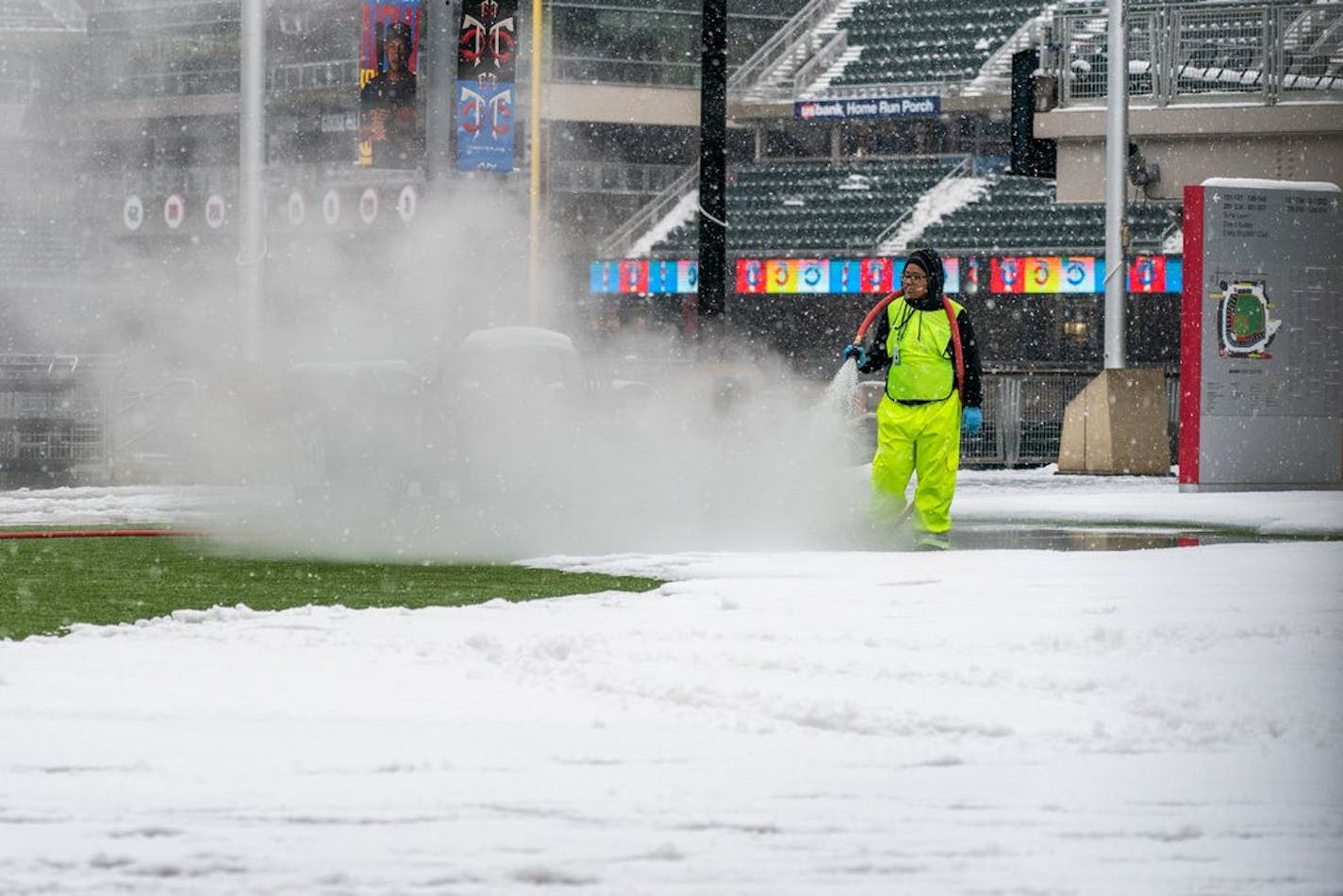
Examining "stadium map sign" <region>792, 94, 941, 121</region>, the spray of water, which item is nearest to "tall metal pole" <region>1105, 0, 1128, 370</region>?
the spray of water

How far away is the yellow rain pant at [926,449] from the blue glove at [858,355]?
0.24 meters

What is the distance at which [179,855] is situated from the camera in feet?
16.0

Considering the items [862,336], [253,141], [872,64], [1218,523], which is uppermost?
[872,64]

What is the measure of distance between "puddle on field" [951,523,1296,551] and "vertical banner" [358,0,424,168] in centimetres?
2512

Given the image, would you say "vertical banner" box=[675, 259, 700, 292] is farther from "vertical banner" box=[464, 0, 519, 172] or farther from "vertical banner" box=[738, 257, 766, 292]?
"vertical banner" box=[464, 0, 519, 172]

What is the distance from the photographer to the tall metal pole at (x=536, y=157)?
135 ft

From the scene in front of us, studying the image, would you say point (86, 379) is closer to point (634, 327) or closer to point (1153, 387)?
point (1153, 387)

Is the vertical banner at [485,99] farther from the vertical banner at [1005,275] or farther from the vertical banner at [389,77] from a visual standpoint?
the vertical banner at [1005,275]

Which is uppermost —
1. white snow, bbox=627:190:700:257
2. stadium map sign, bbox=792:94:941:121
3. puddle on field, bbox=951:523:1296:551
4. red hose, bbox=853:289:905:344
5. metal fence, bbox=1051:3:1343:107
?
stadium map sign, bbox=792:94:941:121

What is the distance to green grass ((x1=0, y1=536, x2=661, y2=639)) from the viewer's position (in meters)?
9.99

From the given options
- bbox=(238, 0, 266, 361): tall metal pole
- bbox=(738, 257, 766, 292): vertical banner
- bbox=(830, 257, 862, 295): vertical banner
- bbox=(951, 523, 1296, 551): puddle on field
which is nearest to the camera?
bbox=(951, 523, 1296, 551): puddle on field

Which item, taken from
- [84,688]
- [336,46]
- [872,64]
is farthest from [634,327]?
[84,688]

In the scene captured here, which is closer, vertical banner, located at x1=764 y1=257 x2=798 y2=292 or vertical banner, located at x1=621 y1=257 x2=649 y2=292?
vertical banner, located at x1=764 y1=257 x2=798 y2=292

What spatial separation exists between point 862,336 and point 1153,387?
490 inches
